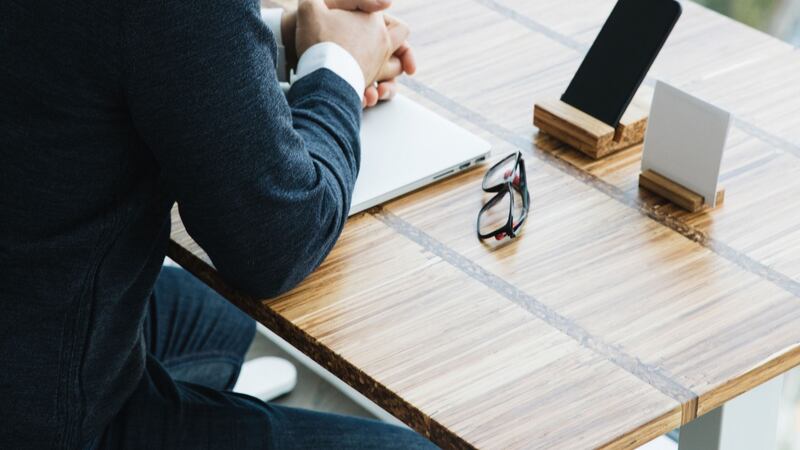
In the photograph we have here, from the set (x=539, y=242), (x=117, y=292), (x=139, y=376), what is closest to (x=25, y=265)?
(x=117, y=292)

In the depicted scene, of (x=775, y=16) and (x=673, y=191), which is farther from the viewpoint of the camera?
(x=775, y=16)

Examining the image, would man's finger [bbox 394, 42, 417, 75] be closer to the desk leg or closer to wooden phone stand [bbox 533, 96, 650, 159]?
wooden phone stand [bbox 533, 96, 650, 159]

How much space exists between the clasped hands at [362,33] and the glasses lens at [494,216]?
0.21 meters

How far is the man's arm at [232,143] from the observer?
1.02 meters

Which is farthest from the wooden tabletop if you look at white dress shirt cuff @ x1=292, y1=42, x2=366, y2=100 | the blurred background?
the blurred background

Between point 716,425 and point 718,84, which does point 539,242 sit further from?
point 718,84

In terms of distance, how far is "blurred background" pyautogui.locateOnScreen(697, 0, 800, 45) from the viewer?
6.57 feet

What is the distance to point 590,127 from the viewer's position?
54.6 inches

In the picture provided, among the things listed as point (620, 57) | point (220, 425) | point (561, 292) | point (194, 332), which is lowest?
point (194, 332)

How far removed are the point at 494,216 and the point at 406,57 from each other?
0.92 feet

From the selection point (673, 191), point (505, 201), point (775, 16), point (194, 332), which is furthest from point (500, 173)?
point (775, 16)

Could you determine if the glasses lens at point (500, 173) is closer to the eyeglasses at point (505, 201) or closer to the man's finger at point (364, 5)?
the eyeglasses at point (505, 201)

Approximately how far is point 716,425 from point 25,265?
69 cm

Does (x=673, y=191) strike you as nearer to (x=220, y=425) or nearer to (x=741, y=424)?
(x=741, y=424)
